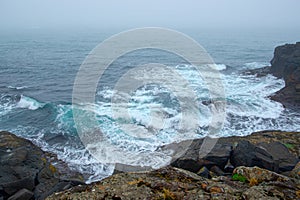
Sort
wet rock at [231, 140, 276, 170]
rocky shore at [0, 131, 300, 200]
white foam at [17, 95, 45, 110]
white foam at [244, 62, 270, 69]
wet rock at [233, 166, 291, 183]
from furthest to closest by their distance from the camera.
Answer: white foam at [244, 62, 270, 69] < white foam at [17, 95, 45, 110] < wet rock at [231, 140, 276, 170] < wet rock at [233, 166, 291, 183] < rocky shore at [0, 131, 300, 200]

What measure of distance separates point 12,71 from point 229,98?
102ft

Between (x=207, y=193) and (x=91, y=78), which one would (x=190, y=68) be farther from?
(x=207, y=193)

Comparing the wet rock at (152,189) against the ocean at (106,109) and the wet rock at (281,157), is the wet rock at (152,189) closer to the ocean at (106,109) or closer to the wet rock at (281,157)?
the wet rock at (281,157)

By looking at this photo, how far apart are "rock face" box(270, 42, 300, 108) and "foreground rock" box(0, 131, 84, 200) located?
67.5ft

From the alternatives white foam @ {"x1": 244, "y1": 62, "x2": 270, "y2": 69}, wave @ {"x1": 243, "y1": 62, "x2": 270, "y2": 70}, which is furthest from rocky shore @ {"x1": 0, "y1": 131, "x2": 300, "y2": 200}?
white foam @ {"x1": 244, "y1": 62, "x2": 270, "y2": 69}

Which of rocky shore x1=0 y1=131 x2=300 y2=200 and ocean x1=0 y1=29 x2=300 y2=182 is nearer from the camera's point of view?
rocky shore x1=0 y1=131 x2=300 y2=200

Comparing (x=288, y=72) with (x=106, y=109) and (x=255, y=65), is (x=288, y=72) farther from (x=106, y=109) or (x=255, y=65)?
(x=106, y=109)

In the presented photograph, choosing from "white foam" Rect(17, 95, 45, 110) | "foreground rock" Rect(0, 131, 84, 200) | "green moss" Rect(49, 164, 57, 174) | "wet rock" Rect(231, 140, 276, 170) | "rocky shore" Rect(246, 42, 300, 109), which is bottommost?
"green moss" Rect(49, 164, 57, 174)

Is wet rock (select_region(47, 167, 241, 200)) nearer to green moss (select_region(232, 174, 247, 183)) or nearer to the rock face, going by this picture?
green moss (select_region(232, 174, 247, 183))

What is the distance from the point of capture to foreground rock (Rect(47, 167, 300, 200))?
412cm

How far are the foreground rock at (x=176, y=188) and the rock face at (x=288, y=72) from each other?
805 inches

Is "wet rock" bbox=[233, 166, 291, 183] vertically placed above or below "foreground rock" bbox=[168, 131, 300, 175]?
above

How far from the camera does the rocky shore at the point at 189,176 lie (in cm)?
422

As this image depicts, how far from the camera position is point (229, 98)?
23.5 m
